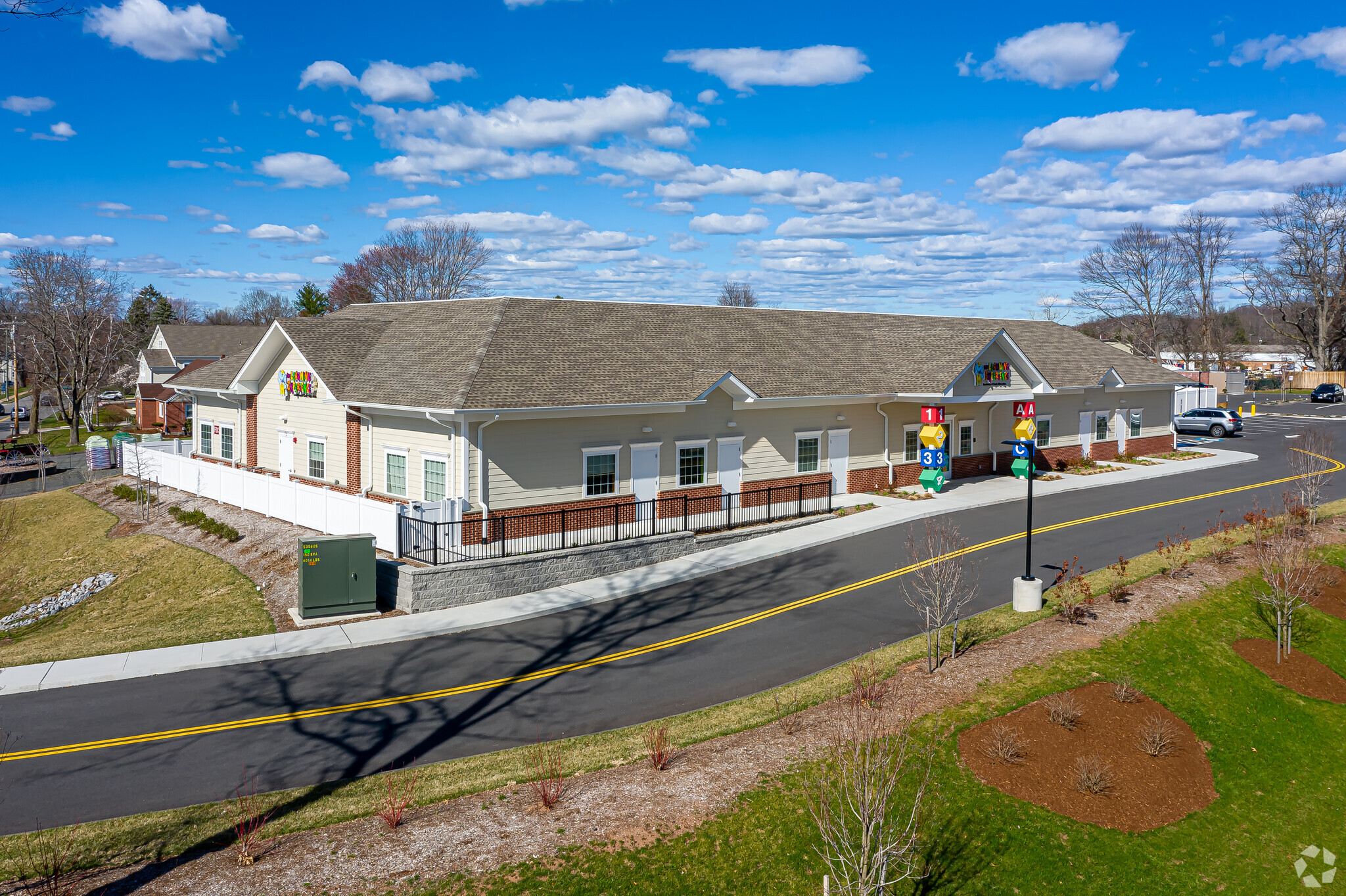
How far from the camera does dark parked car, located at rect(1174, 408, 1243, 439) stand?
2128 inches

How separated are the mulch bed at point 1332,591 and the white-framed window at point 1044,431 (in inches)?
713

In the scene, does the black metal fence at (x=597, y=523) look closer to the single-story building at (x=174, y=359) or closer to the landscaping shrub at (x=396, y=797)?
the landscaping shrub at (x=396, y=797)

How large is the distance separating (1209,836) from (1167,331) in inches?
4891

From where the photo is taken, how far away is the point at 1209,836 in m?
11.9

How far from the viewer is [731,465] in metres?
29.5

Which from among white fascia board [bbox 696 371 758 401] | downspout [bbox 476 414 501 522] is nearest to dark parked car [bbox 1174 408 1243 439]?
white fascia board [bbox 696 371 758 401]

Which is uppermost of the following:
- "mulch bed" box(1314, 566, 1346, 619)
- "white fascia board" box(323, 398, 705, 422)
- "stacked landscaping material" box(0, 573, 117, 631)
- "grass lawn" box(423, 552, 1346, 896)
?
"white fascia board" box(323, 398, 705, 422)

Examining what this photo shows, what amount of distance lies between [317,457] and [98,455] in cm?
2426

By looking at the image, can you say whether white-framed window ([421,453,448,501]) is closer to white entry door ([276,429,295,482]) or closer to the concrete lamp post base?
white entry door ([276,429,295,482])

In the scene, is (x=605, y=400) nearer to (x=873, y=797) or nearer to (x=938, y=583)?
(x=938, y=583)

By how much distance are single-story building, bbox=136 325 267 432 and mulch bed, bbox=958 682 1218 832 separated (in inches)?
2509

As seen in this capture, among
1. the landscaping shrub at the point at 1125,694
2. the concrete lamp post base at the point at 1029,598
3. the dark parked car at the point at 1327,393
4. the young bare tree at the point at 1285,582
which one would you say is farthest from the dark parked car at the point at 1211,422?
the landscaping shrub at the point at 1125,694

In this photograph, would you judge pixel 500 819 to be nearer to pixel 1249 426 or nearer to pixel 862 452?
pixel 862 452

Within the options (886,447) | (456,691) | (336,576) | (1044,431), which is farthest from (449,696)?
(1044,431)
